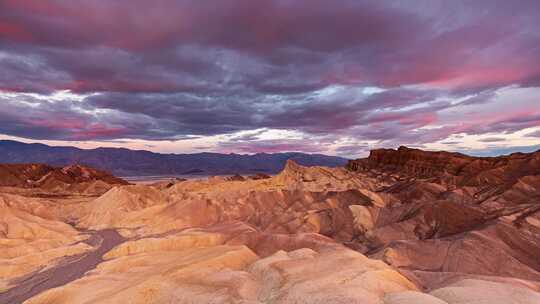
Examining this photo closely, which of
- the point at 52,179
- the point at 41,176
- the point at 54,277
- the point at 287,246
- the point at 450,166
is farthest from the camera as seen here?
the point at 41,176

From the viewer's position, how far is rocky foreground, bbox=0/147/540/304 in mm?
24562

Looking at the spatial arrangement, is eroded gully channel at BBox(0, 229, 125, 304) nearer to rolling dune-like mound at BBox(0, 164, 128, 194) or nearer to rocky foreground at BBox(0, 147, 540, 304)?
rocky foreground at BBox(0, 147, 540, 304)

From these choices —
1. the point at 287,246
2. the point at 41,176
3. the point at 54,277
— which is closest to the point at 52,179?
the point at 41,176

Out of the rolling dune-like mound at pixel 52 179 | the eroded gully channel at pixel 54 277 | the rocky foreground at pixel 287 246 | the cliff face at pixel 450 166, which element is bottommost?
the eroded gully channel at pixel 54 277

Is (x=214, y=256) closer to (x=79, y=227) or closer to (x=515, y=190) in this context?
(x=79, y=227)

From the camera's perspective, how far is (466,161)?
10519 cm

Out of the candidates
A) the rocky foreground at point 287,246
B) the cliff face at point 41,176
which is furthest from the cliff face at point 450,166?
the cliff face at point 41,176

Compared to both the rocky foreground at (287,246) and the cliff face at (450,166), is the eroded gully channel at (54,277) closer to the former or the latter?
the rocky foreground at (287,246)

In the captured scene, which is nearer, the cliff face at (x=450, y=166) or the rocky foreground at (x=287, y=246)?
the rocky foreground at (x=287, y=246)

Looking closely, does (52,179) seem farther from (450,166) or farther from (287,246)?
(450,166)

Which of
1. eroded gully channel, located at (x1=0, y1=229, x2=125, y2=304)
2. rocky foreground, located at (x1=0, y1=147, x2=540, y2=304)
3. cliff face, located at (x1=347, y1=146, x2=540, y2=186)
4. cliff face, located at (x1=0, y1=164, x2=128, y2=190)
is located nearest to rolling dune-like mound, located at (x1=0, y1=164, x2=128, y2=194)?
cliff face, located at (x1=0, y1=164, x2=128, y2=190)

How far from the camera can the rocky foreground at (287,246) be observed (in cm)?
2456

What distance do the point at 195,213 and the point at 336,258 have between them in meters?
41.6

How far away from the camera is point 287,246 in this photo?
134 feet
